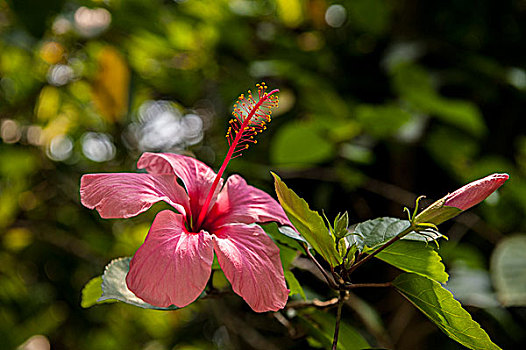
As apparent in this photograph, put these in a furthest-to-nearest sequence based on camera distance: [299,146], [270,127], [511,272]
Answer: [270,127], [299,146], [511,272]

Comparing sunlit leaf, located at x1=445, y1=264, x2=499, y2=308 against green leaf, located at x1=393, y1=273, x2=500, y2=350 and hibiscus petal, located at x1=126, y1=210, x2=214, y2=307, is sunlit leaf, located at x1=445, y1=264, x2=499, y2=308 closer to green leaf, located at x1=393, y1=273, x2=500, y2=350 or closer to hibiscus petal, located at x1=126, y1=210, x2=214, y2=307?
green leaf, located at x1=393, y1=273, x2=500, y2=350

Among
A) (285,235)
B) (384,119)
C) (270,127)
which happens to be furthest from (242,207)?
(270,127)

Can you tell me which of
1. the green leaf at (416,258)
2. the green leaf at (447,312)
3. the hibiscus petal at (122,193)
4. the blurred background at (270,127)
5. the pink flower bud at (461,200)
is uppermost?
the pink flower bud at (461,200)

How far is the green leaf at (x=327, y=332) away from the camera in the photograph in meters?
0.49

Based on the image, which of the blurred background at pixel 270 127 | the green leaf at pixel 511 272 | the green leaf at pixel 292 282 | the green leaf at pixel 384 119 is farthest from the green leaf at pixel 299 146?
the green leaf at pixel 292 282

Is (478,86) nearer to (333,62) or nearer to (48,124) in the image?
(333,62)

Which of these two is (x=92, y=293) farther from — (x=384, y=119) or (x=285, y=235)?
(x=384, y=119)

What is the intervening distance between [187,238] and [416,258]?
7.6 inches

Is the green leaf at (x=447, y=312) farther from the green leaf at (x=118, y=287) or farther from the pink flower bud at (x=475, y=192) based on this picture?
the green leaf at (x=118, y=287)

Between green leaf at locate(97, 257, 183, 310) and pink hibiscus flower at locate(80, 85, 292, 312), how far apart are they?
0.13 feet

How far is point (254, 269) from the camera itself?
15.2 inches

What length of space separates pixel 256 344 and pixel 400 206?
1.52 ft

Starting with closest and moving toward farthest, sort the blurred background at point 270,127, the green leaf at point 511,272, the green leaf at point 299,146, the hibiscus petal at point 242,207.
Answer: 1. the hibiscus petal at point 242,207
2. the green leaf at point 511,272
3. the green leaf at point 299,146
4. the blurred background at point 270,127

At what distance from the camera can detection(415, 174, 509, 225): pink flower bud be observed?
385 mm
